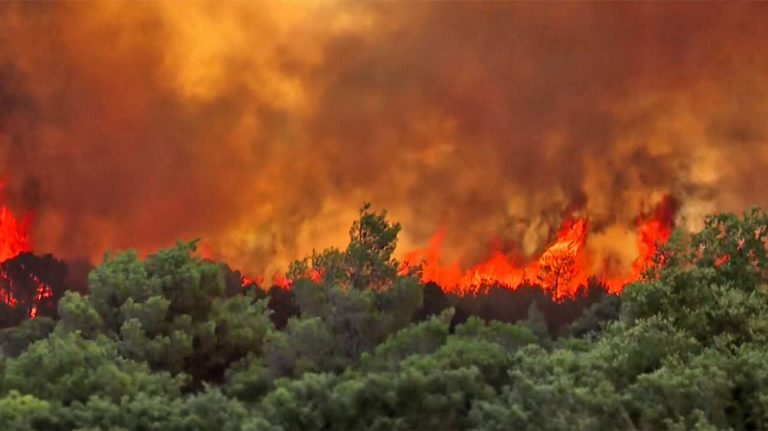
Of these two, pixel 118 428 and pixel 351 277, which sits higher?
pixel 351 277

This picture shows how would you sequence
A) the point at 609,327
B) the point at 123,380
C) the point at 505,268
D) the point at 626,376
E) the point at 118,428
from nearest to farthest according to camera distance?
1. the point at 118,428
2. the point at 123,380
3. the point at 626,376
4. the point at 609,327
5. the point at 505,268

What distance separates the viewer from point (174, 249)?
375 inches

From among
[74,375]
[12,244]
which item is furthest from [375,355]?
[12,244]

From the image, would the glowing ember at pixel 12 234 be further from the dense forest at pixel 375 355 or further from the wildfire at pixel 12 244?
the dense forest at pixel 375 355

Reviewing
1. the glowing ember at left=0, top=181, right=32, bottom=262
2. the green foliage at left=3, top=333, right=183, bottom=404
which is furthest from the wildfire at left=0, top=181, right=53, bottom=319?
the green foliage at left=3, top=333, right=183, bottom=404

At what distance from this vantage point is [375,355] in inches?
337

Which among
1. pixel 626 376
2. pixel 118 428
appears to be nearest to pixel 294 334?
pixel 118 428

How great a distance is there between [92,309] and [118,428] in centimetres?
161

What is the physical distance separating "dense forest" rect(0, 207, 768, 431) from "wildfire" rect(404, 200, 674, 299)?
206 cm

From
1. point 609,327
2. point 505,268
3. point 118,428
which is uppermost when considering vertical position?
point 505,268

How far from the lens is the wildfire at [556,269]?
40.5ft

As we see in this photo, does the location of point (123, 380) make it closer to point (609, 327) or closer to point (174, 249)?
point (174, 249)

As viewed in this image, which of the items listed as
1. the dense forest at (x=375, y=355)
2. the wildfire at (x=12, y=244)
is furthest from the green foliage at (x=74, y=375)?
the wildfire at (x=12, y=244)

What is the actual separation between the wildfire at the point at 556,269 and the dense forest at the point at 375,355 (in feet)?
6.76
